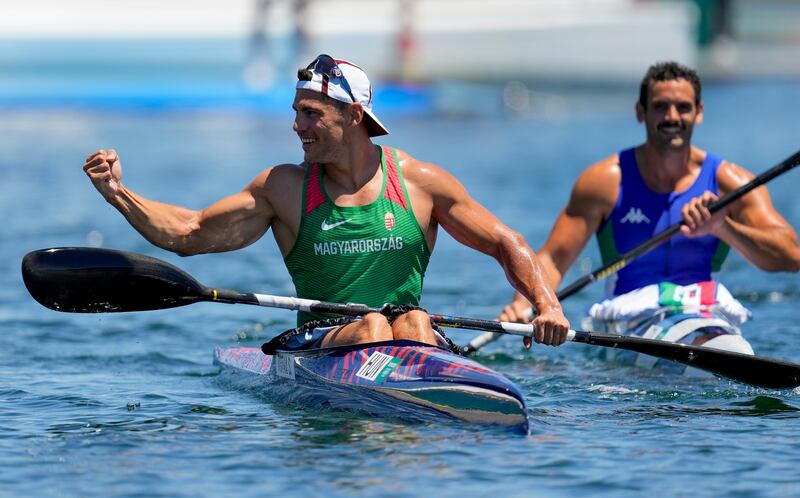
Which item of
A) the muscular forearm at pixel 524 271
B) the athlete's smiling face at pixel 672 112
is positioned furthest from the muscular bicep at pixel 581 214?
the muscular forearm at pixel 524 271

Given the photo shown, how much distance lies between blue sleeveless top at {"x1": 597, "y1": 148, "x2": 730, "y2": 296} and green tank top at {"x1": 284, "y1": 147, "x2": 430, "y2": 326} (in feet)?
5.28

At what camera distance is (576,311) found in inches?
416

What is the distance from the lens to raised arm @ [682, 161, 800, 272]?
7566 mm

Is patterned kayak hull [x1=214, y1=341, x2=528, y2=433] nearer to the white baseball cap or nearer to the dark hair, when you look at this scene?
the white baseball cap

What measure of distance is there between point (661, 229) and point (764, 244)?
1.93 feet

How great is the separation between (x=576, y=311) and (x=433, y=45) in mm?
25853

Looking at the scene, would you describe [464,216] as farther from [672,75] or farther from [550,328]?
[672,75]

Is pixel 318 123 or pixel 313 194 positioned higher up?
pixel 318 123

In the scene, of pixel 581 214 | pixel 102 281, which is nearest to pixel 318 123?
pixel 102 281

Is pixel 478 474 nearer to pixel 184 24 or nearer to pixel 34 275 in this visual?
pixel 34 275

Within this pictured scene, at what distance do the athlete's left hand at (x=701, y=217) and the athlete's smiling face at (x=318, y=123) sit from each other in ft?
6.46

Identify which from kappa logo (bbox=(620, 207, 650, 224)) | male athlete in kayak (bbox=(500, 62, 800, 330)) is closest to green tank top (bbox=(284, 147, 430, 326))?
male athlete in kayak (bbox=(500, 62, 800, 330))

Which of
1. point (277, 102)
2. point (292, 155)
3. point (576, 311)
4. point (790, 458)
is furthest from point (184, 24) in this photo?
point (790, 458)

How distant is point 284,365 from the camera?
22.8 feet
